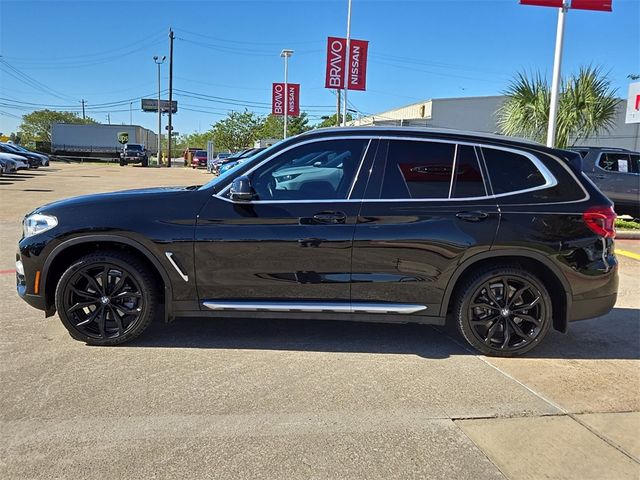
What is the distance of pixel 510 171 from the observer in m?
4.24

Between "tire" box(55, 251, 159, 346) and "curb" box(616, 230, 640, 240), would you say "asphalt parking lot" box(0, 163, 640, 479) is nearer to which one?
"tire" box(55, 251, 159, 346)

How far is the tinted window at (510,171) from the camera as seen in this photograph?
166 inches

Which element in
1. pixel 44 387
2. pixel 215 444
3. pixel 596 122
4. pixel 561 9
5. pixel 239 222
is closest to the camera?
pixel 215 444

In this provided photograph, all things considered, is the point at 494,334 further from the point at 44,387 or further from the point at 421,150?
the point at 44,387

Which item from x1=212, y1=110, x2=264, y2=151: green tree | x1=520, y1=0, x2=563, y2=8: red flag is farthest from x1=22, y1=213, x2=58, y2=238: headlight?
x1=212, y1=110, x2=264, y2=151: green tree

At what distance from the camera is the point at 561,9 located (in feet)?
33.6

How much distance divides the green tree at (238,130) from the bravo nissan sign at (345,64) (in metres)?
52.6

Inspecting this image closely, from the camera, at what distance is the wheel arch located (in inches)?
163

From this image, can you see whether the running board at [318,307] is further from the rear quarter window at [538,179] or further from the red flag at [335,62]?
the red flag at [335,62]

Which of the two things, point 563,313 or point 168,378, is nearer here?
point 168,378

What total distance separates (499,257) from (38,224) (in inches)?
148

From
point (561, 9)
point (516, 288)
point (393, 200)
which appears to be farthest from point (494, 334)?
point (561, 9)

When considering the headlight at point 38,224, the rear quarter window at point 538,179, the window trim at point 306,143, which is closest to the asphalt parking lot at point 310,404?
the headlight at point 38,224

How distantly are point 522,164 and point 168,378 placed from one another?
326cm
